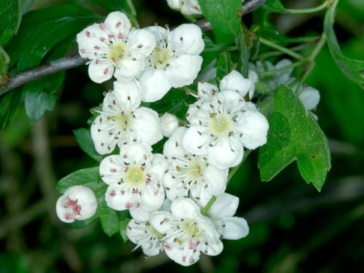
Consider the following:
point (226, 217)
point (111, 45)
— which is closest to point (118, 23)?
point (111, 45)

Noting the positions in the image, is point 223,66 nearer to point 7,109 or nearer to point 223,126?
point 223,126

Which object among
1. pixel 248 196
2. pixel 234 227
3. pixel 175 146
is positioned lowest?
pixel 248 196

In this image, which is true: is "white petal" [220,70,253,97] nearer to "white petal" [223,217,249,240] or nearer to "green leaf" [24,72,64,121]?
"white petal" [223,217,249,240]

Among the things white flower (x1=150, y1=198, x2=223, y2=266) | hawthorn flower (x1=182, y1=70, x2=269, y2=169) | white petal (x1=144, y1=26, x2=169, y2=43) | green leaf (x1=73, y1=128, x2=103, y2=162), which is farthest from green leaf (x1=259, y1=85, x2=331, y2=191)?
green leaf (x1=73, y1=128, x2=103, y2=162)

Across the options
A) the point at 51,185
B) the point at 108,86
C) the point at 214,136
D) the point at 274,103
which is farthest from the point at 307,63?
the point at 51,185

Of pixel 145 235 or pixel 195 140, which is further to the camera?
pixel 145 235

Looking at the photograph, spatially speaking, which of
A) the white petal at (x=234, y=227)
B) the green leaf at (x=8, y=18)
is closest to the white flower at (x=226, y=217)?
the white petal at (x=234, y=227)

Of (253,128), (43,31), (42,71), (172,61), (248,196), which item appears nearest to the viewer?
(253,128)

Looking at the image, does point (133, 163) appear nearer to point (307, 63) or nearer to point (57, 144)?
point (307, 63)
